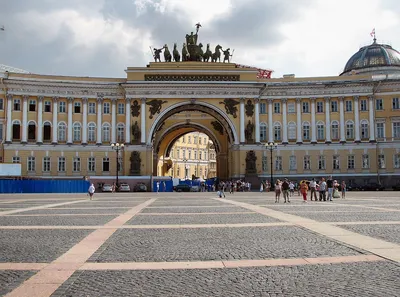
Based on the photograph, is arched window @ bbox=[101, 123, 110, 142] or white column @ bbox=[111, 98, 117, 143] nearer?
white column @ bbox=[111, 98, 117, 143]

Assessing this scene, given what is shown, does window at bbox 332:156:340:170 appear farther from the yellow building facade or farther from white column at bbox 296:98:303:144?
white column at bbox 296:98:303:144

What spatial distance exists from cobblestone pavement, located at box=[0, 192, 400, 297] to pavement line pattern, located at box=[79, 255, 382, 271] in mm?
20

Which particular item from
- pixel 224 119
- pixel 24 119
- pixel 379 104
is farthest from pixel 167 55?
pixel 379 104

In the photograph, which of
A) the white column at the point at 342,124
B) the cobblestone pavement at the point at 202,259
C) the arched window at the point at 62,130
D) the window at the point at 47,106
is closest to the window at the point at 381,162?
the white column at the point at 342,124

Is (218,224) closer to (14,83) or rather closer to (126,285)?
(126,285)

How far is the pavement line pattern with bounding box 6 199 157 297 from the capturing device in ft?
24.3

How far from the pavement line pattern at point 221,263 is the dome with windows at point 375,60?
66660 millimetres

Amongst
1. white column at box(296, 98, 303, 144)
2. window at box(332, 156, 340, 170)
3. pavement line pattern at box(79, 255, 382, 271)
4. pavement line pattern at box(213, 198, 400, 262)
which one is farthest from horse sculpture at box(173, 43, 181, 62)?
pavement line pattern at box(79, 255, 382, 271)

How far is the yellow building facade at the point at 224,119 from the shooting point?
205 feet

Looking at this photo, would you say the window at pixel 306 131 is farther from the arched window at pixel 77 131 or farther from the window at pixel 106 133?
the arched window at pixel 77 131

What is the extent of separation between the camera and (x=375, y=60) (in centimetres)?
7462

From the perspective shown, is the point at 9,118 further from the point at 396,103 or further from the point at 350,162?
the point at 396,103

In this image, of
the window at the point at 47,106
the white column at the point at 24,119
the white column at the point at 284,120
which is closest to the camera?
the white column at the point at 24,119

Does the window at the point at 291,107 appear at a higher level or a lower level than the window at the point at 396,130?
higher
